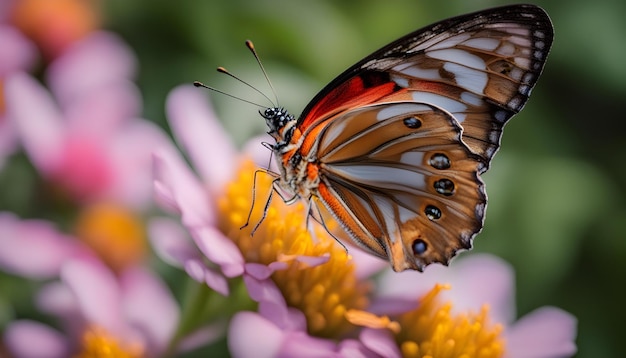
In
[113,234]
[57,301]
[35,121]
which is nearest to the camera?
[57,301]

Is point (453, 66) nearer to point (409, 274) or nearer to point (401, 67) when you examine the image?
point (401, 67)

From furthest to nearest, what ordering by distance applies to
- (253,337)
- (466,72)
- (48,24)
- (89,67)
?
1. (48,24)
2. (89,67)
3. (466,72)
4. (253,337)

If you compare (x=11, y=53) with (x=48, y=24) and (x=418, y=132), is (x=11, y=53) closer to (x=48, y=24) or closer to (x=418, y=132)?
(x=48, y=24)

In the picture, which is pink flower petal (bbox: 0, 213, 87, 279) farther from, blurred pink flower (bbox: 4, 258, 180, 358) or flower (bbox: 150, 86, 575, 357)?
flower (bbox: 150, 86, 575, 357)

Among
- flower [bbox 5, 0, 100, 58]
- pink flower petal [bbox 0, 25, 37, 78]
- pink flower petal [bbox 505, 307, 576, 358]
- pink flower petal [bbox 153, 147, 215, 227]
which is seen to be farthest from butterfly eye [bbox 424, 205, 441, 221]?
flower [bbox 5, 0, 100, 58]

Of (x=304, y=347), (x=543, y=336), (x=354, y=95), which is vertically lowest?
(x=543, y=336)

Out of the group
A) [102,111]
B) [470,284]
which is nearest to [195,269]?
[470,284]

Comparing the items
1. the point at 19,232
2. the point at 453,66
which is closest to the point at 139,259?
the point at 19,232
